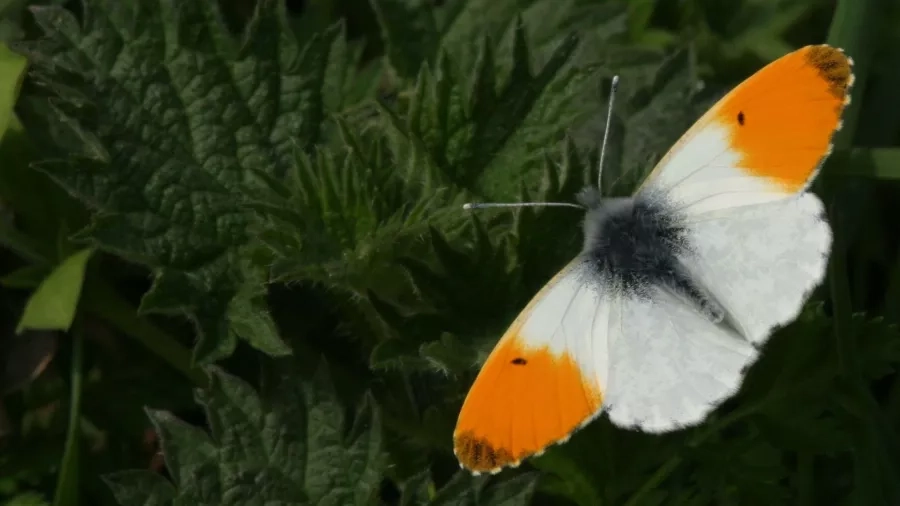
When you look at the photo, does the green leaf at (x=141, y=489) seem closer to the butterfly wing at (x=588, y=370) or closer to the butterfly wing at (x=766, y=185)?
the butterfly wing at (x=588, y=370)

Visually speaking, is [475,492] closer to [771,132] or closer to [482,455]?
[482,455]

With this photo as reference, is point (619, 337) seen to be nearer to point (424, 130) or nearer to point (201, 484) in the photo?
point (424, 130)

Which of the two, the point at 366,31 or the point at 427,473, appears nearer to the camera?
the point at 427,473

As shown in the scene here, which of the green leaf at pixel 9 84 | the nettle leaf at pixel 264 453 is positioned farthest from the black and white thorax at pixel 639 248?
the green leaf at pixel 9 84

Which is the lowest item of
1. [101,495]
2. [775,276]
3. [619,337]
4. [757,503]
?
[101,495]

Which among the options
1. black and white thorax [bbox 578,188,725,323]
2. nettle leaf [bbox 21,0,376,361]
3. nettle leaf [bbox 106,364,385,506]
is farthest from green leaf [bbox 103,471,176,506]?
black and white thorax [bbox 578,188,725,323]

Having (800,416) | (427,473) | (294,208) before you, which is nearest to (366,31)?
(294,208)
